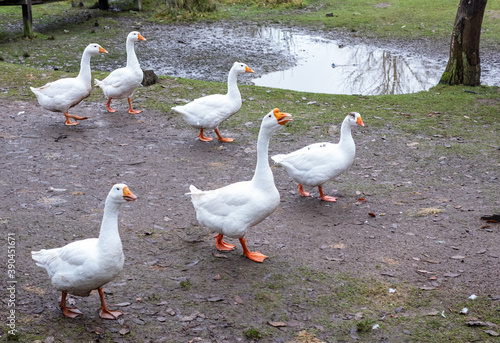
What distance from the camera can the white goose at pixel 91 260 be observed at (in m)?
3.79

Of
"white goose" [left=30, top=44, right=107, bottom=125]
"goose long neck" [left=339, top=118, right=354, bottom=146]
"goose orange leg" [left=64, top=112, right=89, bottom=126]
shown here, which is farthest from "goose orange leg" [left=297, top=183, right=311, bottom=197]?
"goose orange leg" [left=64, top=112, right=89, bottom=126]

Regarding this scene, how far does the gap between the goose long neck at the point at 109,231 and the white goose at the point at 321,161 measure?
9.12 feet

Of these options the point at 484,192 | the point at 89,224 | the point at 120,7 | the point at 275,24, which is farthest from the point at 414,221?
the point at 120,7

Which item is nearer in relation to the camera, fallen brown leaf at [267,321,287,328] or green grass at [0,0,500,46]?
fallen brown leaf at [267,321,287,328]

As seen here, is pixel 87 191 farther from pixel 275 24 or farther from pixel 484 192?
pixel 275 24

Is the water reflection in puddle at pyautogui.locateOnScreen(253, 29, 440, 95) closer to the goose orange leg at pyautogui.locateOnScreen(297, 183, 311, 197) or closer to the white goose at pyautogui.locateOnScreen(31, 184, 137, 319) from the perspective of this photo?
the goose orange leg at pyautogui.locateOnScreen(297, 183, 311, 197)

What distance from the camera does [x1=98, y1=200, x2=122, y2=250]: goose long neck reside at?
382 centimetres

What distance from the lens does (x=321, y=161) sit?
6.18m

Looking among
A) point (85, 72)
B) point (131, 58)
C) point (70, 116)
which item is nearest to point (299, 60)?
point (131, 58)

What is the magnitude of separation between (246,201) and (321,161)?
1.68m

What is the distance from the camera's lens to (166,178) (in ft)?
22.7

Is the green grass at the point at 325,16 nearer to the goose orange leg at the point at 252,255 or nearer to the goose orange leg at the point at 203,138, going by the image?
the goose orange leg at the point at 203,138

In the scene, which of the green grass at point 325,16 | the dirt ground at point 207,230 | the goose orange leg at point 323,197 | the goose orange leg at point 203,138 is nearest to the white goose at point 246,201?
the dirt ground at point 207,230

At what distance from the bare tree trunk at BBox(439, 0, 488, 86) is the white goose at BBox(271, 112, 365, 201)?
5307 mm
